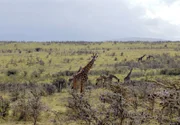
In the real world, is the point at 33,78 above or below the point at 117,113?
below

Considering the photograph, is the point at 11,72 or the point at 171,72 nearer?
the point at 171,72

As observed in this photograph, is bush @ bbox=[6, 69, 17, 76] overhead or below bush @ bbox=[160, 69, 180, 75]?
below

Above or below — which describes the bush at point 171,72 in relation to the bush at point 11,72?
above

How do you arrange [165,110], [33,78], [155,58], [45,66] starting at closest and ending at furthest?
[165,110], [33,78], [45,66], [155,58]

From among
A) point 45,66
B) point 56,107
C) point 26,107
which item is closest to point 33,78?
point 45,66

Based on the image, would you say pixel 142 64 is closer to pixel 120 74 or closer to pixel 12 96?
pixel 120 74

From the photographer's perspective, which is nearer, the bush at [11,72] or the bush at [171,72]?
the bush at [171,72]

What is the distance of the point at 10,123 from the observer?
23312 mm

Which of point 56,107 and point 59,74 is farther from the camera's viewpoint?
point 59,74

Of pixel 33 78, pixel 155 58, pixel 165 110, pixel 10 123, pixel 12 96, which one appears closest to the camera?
pixel 165 110

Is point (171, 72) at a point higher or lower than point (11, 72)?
higher

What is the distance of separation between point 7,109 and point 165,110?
16885 mm

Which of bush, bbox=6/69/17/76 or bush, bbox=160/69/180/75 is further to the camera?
bush, bbox=6/69/17/76

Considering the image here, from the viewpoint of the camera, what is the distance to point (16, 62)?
184 feet
